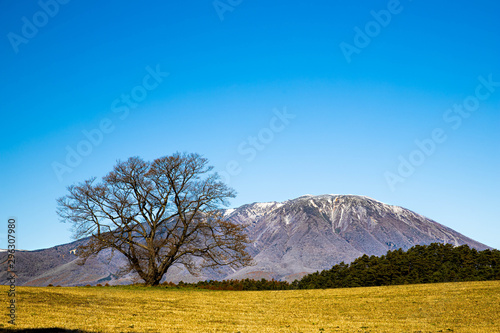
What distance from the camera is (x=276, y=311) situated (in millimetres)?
21234

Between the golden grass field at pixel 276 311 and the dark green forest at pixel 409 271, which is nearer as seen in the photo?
the golden grass field at pixel 276 311

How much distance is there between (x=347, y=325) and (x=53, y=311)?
12.5m

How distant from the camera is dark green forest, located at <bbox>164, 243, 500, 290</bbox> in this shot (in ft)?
112

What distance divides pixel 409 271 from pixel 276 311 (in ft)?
64.5

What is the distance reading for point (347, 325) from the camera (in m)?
17.1

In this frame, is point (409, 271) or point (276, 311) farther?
point (409, 271)

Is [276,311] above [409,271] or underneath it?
underneath

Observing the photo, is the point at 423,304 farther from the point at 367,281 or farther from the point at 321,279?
the point at 321,279

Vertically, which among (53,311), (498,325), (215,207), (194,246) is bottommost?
(498,325)

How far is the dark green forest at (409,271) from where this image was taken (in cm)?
3425

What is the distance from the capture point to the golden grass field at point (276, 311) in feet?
51.2

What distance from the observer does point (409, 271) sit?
3609cm

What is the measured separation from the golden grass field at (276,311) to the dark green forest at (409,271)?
6.50m

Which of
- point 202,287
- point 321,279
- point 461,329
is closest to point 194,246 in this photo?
point 202,287
